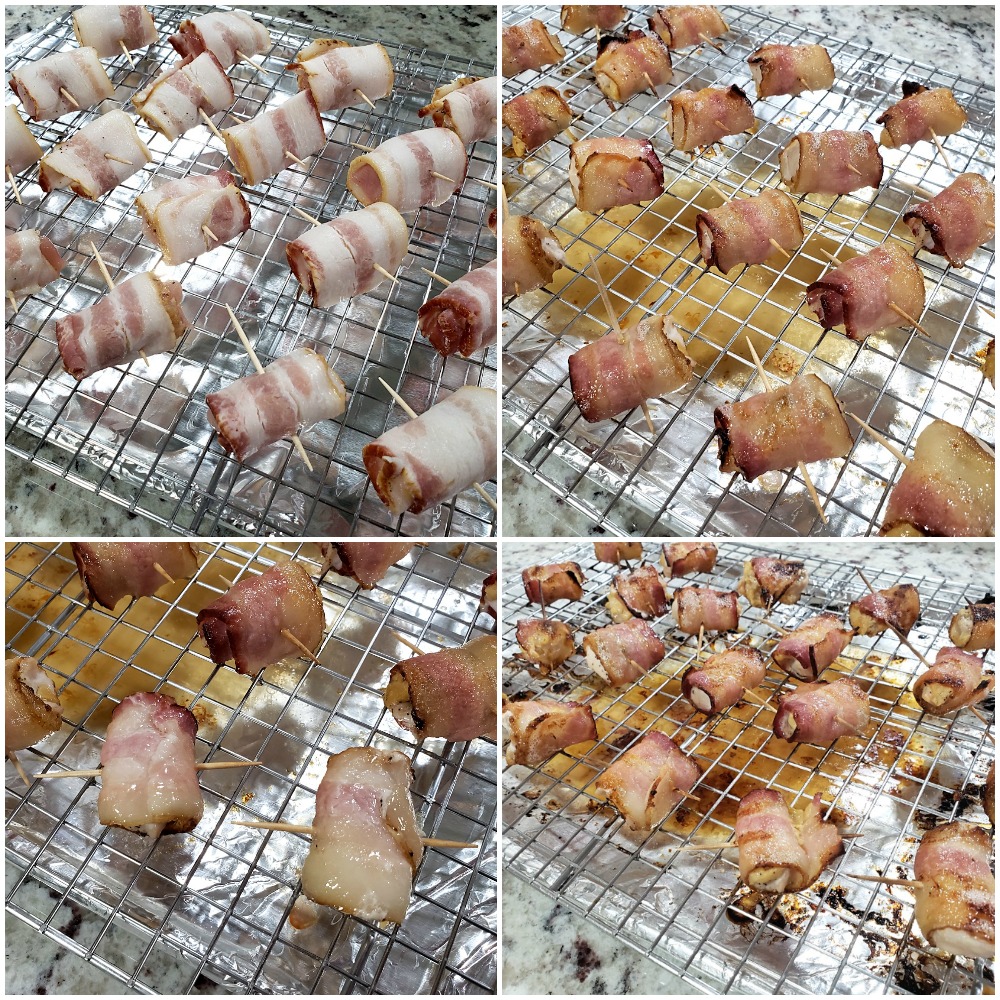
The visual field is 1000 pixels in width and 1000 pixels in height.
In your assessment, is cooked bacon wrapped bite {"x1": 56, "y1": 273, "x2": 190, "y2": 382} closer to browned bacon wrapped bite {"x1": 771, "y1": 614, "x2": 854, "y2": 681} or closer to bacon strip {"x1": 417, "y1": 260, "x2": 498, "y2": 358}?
bacon strip {"x1": 417, "y1": 260, "x2": 498, "y2": 358}

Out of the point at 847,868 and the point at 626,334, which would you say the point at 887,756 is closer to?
the point at 847,868

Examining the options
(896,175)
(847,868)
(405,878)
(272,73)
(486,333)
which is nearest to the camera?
(405,878)

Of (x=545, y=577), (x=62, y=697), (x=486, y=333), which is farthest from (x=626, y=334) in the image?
(x=62, y=697)

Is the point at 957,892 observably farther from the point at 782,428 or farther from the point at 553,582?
the point at 553,582

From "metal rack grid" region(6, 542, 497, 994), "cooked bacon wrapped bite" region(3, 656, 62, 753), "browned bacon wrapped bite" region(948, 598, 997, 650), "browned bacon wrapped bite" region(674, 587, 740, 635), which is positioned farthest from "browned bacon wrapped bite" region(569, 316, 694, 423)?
"cooked bacon wrapped bite" region(3, 656, 62, 753)

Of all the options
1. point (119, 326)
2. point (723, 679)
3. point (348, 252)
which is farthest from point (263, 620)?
point (723, 679)

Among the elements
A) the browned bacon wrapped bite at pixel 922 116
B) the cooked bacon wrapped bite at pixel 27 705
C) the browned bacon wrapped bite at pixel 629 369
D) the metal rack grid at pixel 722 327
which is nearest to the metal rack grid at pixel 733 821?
the metal rack grid at pixel 722 327

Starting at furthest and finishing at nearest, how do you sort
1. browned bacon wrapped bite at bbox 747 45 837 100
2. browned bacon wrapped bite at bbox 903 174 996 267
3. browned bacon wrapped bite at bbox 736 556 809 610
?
browned bacon wrapped bite at bbox 747 45 837 100
browned bacon wrapped bite at bbox 736 556 809 610
browned bacon wrapped bite at bbox 903 174 996 267
